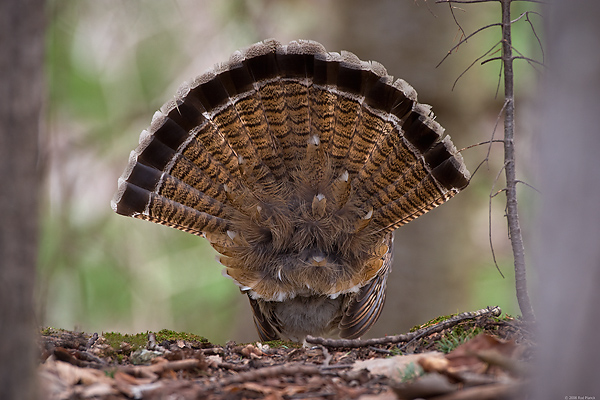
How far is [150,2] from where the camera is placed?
8.84 metres

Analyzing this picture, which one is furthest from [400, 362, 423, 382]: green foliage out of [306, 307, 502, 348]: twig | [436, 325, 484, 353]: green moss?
[306, 307, 502, 348]: twig

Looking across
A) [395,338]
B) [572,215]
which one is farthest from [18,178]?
[395,338]

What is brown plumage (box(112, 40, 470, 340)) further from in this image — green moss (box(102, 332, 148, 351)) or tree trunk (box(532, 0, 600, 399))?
tree trunk (box(532, 0, 600, 399))

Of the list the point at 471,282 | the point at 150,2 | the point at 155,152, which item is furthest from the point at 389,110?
the point at 150,2

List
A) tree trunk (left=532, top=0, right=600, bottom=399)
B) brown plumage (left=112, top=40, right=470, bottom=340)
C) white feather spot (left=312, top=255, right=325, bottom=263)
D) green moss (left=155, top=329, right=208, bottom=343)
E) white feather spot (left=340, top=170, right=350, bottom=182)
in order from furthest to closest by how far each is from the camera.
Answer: white feather spot (left=312, top=255, right=325, bottom=263) < white feather spot (left=340, top=170, right=350, bottom=182) < brown plumage (left=112, top=40, right=470, bottom=340) < green moss (left=155, top=329, right=208, bottom=343) < tree trunk (left=532, top=0, right=600, bottom=399)

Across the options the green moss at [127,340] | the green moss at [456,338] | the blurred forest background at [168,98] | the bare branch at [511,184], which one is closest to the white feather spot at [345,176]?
the bare branch at [511,184]

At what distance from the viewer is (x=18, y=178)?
1.66 meters

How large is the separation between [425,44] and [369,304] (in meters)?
3.24

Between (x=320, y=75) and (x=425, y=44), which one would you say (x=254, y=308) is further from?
(x=425, y=44)

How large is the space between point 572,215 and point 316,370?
136 cm

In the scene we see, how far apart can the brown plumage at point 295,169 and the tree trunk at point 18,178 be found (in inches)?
96.6

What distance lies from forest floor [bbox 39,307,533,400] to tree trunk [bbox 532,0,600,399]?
0.39 metres

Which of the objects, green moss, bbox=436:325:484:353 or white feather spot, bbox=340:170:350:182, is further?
white feather spot, bbox=340:170:350:182

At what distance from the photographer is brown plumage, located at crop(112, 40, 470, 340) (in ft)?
13.2
